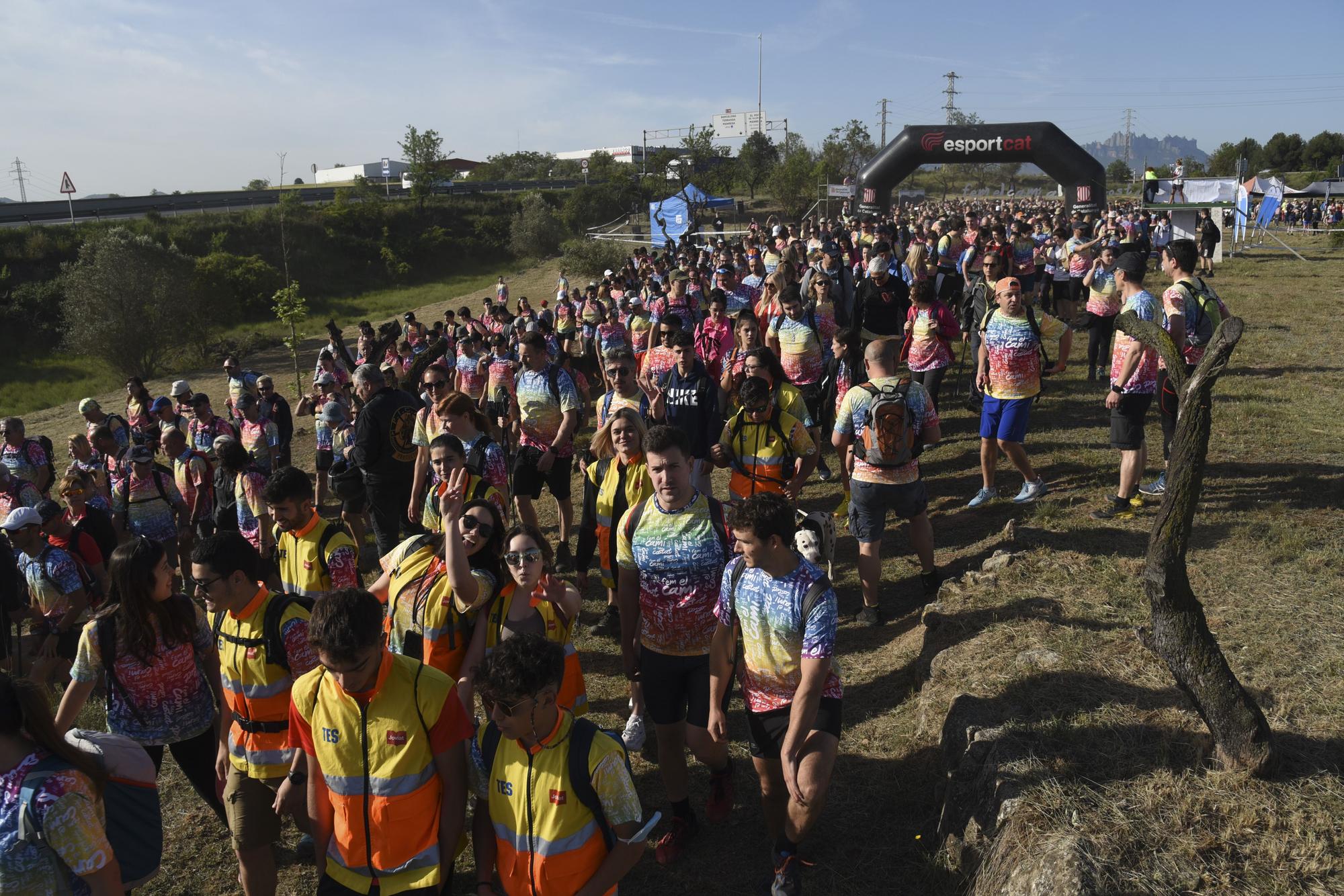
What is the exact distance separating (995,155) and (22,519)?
23637 millimetres

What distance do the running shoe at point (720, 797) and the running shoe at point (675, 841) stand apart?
0.51ft

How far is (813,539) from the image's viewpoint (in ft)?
13.1

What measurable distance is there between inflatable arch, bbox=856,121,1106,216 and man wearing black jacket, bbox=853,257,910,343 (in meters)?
15.3

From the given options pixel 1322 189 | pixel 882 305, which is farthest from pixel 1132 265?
pixel 1322 189

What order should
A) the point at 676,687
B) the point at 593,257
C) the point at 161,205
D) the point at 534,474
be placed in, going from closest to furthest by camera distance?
the point at 676,687 < the point at 534,474 < the point at 593,257 < the point at 161,205

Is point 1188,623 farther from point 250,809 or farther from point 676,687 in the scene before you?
point 250,809

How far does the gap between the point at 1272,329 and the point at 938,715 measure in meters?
12.2

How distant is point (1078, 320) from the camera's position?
42.2ft

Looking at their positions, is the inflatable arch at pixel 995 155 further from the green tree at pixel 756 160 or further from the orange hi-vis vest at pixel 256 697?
the green tree at pixel 756 160

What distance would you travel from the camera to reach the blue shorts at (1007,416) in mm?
6633

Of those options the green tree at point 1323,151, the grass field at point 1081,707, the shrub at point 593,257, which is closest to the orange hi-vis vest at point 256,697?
the grass field at point 1081,707

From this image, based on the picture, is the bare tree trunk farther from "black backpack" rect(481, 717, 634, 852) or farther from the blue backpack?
the blue backpack

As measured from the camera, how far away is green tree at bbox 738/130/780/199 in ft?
191

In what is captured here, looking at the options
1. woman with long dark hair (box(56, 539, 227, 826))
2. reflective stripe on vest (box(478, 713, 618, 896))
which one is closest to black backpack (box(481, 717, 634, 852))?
reflective stripe on vest (box(478, 713, 618, 896))
